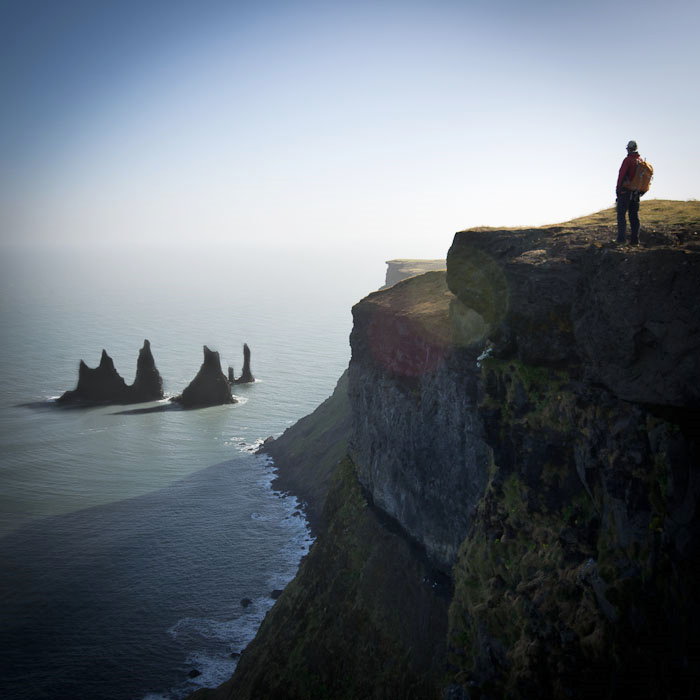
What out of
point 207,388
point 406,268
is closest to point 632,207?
point 207,388

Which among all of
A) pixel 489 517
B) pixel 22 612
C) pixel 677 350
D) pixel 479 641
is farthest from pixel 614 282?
pixel 22 612

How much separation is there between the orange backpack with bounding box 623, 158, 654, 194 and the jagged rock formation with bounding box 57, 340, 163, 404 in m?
119

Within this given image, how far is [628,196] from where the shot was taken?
65.3ft

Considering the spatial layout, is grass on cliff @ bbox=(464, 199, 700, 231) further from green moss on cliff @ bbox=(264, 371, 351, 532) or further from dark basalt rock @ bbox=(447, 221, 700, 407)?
green moss on cliff @ bbox=(264, 371, 351, 532)

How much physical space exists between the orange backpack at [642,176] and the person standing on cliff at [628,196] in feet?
0.33

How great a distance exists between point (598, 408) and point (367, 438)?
24421 mm

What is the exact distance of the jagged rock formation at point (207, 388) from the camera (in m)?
125

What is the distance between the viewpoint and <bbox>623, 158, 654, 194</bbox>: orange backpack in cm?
1922

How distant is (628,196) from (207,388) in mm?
112855

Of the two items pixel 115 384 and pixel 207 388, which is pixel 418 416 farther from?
pixel 115 384

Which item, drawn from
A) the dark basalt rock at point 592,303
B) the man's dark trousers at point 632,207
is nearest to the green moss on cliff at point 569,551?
the dark basalt rock at point 592,303

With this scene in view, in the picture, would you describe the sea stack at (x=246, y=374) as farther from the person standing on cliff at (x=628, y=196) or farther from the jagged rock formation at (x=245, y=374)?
the person standing on cliff at (x=628, y=196)

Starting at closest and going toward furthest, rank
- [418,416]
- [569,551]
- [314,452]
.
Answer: [569,551]
[418,416]
[314,452]

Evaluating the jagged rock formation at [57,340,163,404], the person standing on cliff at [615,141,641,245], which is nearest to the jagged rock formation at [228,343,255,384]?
the jagged rock formation at [57,340,163,404]
